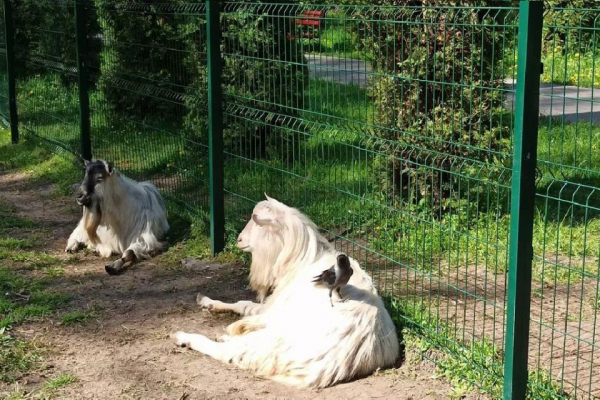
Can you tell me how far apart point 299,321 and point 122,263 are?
2700 millimetres

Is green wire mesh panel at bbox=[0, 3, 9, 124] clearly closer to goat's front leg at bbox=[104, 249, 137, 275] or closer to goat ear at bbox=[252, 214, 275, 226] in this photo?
goat's front leg at bbox=[104, 249, 137, 275]

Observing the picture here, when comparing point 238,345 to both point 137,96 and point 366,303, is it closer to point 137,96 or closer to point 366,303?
point 366,303

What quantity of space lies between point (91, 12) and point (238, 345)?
663 centimetres

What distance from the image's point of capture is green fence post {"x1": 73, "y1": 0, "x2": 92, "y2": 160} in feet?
30.3

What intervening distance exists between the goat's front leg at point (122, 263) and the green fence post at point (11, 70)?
626 cm

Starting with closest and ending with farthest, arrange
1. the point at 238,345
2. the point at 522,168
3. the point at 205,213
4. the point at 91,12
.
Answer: the point at 522,168, the point at 238,345, the point at 205,213, the point at 91,12

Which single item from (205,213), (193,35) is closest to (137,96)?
(193,35)

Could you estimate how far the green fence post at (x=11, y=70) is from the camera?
1189cm

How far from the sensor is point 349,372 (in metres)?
4.52

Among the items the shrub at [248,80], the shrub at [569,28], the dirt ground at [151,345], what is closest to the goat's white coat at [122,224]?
the dirt ground at [151,345]

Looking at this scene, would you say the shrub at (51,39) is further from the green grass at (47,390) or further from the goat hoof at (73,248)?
the green grass at (47,390)

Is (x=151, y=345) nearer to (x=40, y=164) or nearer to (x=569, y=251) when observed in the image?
(x=569, y=251)

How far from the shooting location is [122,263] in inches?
273

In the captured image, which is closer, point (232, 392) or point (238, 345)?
point (232, 392)
